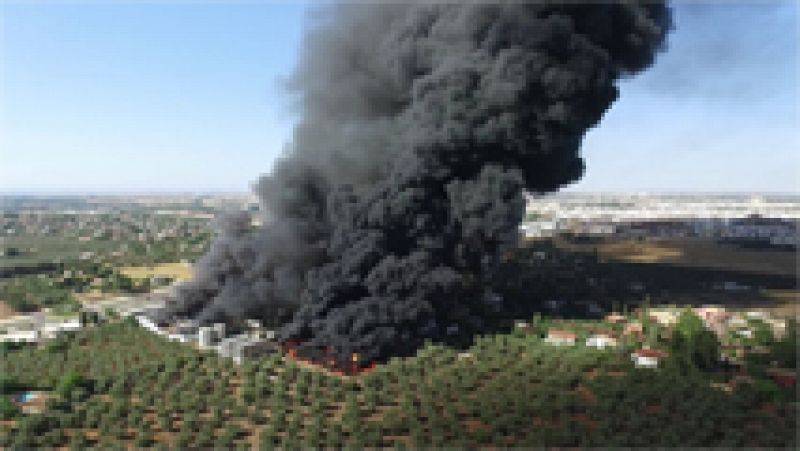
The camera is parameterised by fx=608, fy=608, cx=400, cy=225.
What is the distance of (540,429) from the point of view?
1973 centimetres

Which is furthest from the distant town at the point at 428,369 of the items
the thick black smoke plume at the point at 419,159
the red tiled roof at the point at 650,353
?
the thick black smoke plume at the point at 419,159

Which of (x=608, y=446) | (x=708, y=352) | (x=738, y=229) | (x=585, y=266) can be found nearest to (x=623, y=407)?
(x=608, y=446)

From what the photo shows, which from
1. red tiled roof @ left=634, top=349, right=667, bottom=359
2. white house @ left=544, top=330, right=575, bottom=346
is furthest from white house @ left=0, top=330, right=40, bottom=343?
red tiled roof @ left=634, top=349, right=667, bottom=359

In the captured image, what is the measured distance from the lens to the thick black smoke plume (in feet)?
92.3

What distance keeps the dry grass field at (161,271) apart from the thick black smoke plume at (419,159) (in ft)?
93.4

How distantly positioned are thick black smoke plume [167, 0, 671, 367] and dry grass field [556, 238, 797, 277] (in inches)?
1172

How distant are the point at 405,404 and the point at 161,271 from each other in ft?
154

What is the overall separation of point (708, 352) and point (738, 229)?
242ft

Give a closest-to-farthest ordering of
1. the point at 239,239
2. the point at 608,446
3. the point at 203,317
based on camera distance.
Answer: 1. the point at 608,446
2. the point at 203,317
3. the point at 239,239

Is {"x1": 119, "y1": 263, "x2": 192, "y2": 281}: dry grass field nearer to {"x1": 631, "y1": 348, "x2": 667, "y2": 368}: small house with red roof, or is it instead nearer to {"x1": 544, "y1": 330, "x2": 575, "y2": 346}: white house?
{"x1": 544, "y1": 330, "x2": 575, "y2": 346}: white house

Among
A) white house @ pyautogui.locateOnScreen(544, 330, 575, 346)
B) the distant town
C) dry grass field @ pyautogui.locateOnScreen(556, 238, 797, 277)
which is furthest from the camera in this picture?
dry grass field @ pyautogui.locateOnScreen(556, 238, 797, 277)

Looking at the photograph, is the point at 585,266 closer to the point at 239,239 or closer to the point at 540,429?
the point at 239,239

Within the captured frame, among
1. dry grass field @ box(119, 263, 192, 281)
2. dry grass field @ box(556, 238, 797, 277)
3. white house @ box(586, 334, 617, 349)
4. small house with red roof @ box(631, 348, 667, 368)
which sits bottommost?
small house with red roof @ box(631, 348, 667, 368)

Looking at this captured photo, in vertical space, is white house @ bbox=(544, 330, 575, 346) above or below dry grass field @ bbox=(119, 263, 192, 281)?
below
